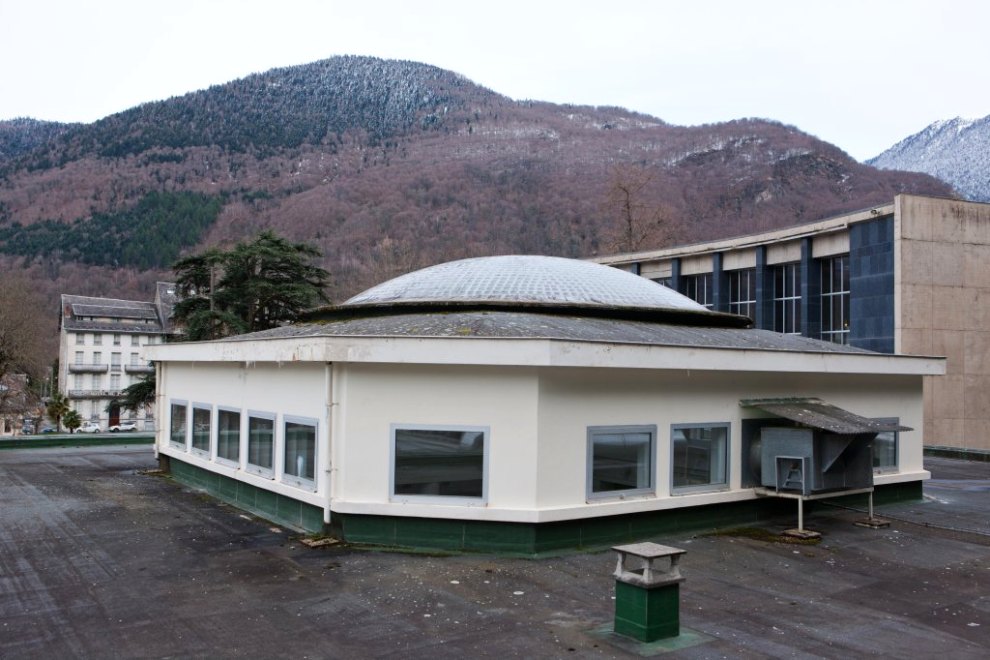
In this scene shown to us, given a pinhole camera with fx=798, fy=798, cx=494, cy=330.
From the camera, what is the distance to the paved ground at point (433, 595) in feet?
26.0

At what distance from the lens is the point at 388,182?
109 m

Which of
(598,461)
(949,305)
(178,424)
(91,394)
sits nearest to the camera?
(598,461)

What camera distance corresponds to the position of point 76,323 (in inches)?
3263

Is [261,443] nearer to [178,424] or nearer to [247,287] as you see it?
[178,424]

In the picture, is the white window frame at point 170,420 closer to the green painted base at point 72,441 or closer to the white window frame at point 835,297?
the green painted base at point 72,441

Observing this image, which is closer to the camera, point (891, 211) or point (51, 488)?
point (51, 488)

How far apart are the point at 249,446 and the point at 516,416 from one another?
6161 millimetres

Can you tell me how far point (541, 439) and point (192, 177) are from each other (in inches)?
5435

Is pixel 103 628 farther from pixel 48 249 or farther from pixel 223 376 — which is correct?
pixel 48 249

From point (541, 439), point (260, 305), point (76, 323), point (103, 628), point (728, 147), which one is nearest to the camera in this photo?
point (103, 628)

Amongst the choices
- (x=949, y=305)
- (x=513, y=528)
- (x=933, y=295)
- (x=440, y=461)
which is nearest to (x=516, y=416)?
(x=440, y=461)

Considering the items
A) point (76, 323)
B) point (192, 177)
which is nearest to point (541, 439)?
point (76, 323)

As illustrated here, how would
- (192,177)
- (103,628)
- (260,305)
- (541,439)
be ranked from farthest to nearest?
(192,177) < (260,305) < (541,439) < (103,628)

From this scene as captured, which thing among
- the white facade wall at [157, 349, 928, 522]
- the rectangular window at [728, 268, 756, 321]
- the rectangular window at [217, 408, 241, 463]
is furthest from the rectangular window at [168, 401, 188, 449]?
the rectangular window at [728, 268, 756, 321]
